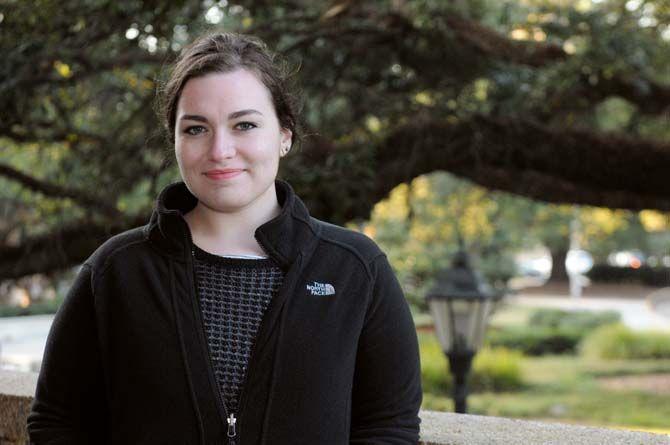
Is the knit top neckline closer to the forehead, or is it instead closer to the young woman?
the young woman

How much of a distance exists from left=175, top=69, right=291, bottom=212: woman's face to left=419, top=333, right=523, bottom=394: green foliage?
Answer: 1112cm

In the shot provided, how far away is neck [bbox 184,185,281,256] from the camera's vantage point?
175 cm

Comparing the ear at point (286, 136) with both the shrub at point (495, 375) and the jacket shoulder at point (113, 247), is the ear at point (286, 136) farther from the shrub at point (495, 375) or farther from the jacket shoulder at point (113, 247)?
the shrub at point (495, 375)

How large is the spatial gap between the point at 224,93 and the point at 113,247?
0.41m

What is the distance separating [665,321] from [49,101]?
2050cm

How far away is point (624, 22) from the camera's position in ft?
19.3

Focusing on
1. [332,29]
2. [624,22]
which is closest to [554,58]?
[624,22]

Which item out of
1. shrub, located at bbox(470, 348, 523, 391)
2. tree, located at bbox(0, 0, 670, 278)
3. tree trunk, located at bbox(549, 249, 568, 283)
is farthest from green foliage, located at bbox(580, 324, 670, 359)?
tree trunk, located at bbox(549, 249, 568, 283)

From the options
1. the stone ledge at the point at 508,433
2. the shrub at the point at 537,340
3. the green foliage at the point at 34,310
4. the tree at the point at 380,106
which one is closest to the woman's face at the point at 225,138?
the stone ledge at the point at 508,433

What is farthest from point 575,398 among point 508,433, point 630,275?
point 630,275

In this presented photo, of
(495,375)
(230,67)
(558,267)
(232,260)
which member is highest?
(558,267)

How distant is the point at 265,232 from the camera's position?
1721mm

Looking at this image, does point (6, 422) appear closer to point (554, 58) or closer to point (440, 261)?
point (554, 58)

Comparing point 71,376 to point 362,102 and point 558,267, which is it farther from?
point 558,267
